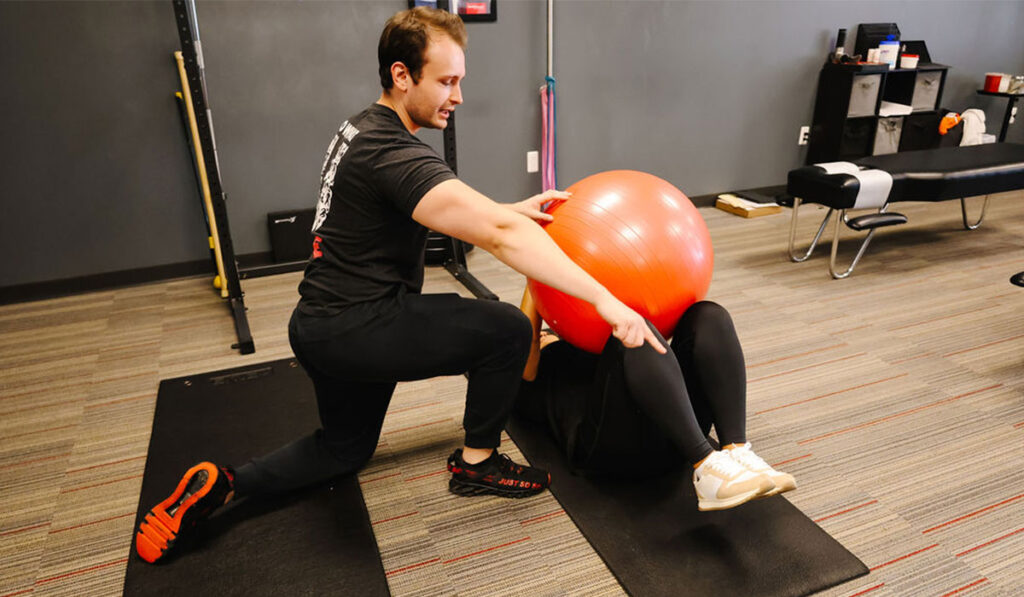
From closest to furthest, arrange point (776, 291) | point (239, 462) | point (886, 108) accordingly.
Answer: point (239, 462), point (776, 291), point (886, 108)

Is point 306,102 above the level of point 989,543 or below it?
above

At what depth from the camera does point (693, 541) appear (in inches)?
60.8

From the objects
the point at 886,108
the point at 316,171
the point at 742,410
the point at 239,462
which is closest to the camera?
the point at 742,410

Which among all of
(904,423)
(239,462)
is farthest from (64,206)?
(904,423)

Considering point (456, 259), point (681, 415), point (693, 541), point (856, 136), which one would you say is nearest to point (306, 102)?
point (456, 259)

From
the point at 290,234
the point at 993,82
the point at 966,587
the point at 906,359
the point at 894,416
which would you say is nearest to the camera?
the point at 966,587

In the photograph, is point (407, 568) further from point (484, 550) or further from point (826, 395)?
point (826, 395)

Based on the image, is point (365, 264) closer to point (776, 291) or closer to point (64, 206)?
point (776, 291)

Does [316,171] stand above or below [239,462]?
above

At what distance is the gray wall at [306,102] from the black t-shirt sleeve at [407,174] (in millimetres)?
2289

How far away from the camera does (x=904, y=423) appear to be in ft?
6.63

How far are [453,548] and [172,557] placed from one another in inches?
25.6

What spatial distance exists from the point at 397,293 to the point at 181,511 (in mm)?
693

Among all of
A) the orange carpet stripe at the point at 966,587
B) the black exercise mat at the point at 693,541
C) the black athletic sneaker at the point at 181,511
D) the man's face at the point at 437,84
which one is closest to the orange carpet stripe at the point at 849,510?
the black exercise mat at the point at 693,541
